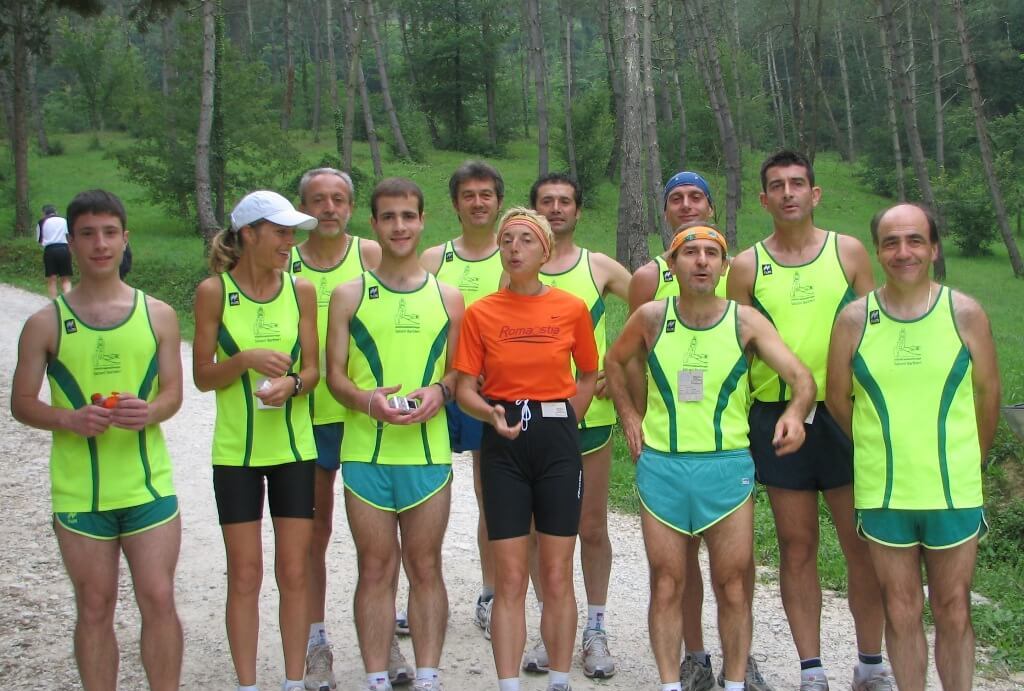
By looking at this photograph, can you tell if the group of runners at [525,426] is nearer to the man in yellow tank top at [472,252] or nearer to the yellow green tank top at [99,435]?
the yellow green tank top at [99,435]

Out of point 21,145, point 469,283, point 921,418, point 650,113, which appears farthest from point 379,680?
point 21,145

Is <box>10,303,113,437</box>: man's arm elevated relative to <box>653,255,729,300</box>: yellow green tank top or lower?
lower

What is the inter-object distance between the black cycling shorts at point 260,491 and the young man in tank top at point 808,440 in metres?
2.17

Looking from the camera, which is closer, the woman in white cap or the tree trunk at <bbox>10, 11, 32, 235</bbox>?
the woman in white cap

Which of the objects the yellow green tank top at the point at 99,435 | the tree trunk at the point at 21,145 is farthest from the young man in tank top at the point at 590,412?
the tree trunk at the point at 21,145

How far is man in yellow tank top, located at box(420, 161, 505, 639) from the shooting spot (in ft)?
18.1

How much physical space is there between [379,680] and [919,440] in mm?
2624

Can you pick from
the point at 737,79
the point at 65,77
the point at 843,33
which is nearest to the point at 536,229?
the point at 737,79

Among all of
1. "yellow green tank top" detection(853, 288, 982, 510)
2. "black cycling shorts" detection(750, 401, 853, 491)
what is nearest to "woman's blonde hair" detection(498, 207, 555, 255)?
"black cycling shorts" detection(750, 401, 853, 491)

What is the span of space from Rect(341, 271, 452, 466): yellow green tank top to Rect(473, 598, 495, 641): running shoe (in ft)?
5.12

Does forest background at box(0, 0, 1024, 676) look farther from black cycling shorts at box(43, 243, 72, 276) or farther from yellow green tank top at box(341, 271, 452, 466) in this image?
yellow green tank top at box(341, 271, 452, 466)

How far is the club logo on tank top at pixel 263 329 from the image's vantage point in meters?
4.58

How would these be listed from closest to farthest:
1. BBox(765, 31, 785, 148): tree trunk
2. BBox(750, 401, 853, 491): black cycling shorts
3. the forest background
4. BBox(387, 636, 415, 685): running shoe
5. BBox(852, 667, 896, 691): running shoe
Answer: BBox(750, 401, 853, 491): black cycling shorts
BBox(852, 667, 896, 691): running shoe
BBox(387, 636, 415, 685): running shoe
the forest background
BBox(765, 31, 785, 148): tree trunk

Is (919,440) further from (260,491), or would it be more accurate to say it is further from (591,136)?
(591,136)
